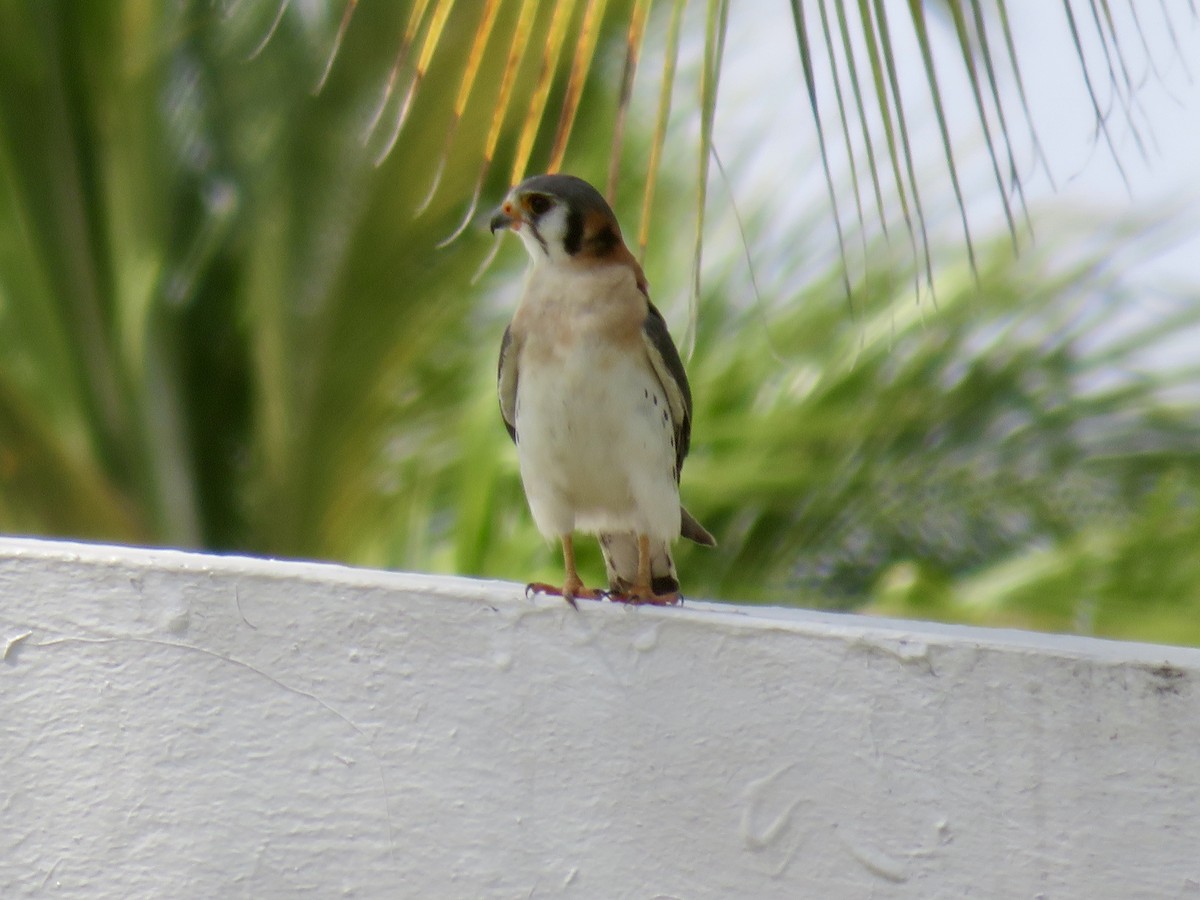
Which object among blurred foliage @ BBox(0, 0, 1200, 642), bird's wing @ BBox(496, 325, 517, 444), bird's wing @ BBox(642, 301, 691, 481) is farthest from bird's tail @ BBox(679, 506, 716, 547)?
blurred foliage @ BBox(0, 0, 1200, 642)

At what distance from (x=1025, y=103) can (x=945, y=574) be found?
354cm

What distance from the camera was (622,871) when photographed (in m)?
1.54

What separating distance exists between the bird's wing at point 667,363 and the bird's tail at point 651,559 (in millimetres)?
196

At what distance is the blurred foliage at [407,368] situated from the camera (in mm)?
4430

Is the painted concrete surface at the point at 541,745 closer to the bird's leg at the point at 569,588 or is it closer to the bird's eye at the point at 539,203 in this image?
the bird's leg at the point at 569,588

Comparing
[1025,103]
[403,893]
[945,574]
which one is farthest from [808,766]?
[945,574]

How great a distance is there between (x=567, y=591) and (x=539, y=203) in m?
0.81

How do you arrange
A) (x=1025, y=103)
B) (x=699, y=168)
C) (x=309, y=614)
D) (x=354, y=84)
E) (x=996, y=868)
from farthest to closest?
(x=354, y=84) < (x=309, y=614) < (x=996, y=868) < (x=699, y=168) < (x=1025, y=103)

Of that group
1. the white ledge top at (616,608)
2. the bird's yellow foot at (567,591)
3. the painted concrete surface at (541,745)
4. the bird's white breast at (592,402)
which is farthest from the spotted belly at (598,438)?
the painted concrete surface at (541,745)

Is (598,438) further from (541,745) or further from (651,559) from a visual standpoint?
(541,745)

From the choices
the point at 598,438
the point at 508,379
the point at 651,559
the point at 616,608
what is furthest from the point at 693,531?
the point at 616,608

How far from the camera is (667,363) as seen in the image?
245cm

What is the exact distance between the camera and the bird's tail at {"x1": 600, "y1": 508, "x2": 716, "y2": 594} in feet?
8.68

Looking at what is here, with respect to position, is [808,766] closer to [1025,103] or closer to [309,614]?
[309,614]
